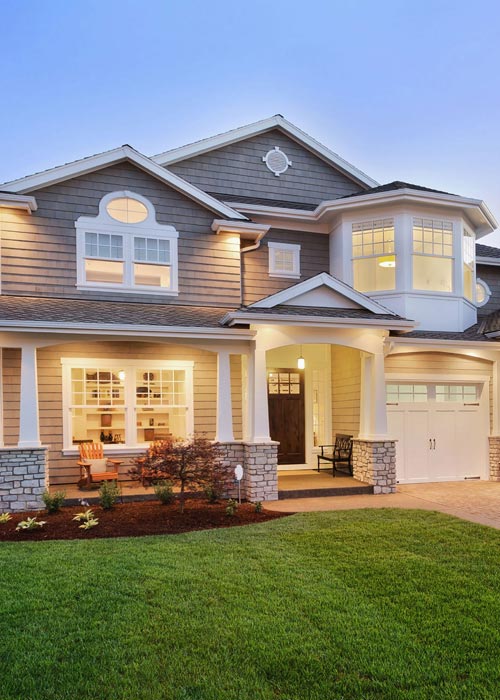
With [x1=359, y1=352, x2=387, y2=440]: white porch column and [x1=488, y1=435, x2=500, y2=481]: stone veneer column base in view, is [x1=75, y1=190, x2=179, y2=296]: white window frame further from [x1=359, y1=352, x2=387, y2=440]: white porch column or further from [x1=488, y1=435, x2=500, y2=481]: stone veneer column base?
[x1=488, y1=435, x2=500, y2=481]: stone veneer column base

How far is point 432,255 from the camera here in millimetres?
12594

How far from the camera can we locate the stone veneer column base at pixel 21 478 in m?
9.00

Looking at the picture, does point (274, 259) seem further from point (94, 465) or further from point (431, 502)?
point (431, 502)

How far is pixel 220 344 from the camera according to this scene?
34.7ft

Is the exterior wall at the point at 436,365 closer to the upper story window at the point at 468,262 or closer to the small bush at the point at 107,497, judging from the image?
the upper story window at the point at 468,262

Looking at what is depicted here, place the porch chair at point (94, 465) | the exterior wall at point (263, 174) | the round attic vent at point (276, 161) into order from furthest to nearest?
the round attic vent at point (276, 161)
the exterior wall at point (263, 174)
the porch chair at point (94, 465)

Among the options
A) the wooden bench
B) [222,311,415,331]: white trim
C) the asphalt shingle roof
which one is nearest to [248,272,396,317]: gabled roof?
[222,311,415,331]: white trim

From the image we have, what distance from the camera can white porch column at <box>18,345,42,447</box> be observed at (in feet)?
30.7

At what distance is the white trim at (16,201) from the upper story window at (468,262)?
31.7ft

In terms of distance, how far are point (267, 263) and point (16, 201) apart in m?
5.54

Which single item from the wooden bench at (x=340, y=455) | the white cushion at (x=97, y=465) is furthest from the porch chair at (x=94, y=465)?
the wooden bench at (x=340, y=455)

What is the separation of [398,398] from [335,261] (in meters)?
3.59

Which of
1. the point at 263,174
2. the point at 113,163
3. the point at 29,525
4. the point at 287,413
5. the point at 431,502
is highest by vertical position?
the point at 263,174

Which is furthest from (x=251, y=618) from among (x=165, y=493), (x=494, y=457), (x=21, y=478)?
(x=494, y=457)
